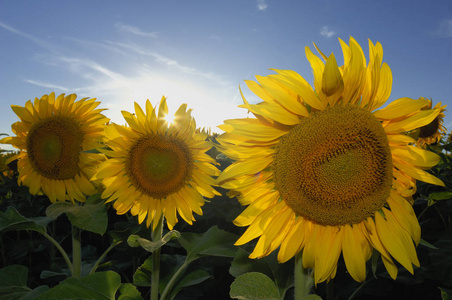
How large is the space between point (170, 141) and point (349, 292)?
196 centimetres

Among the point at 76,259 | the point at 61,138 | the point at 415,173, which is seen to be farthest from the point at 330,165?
the point at 61,138

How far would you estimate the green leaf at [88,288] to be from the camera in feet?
6.22

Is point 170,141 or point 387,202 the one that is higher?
point 170,141

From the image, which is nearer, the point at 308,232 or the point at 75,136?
the point at 308,232

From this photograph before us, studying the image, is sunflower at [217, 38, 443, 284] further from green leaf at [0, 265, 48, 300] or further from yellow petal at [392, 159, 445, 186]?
green leaf at [0, 265, 48, 300]

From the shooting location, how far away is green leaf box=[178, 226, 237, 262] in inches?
80.8

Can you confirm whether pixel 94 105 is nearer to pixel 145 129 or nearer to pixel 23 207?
pixel 145 129

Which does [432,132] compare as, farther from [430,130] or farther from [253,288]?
[253,288]

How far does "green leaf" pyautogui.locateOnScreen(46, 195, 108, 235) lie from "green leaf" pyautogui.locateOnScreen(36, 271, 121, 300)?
282 millimetres

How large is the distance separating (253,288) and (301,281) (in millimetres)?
240

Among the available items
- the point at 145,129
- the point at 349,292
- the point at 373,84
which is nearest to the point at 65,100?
the point at 145,129

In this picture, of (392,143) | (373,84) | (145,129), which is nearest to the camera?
(373,84)

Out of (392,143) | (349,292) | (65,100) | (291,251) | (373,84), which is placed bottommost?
(349,292)

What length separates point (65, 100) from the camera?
2826 millimetres
